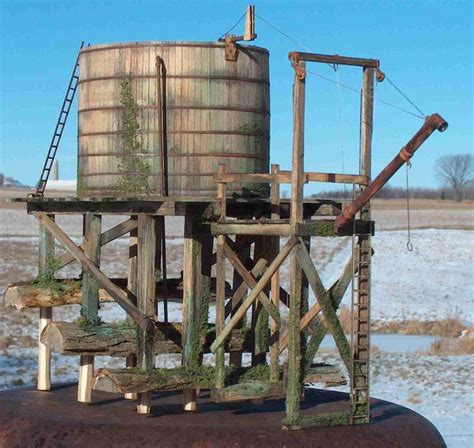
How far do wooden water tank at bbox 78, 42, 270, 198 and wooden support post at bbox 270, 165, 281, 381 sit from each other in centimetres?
58

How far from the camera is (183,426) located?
12.4m

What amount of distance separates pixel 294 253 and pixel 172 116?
2.70 meters

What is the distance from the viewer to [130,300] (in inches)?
573

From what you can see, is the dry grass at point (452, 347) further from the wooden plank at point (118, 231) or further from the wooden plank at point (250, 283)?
the wooden plank at point (250, 283)

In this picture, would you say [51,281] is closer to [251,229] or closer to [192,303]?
[192,303]

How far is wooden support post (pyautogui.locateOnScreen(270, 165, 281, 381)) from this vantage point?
13617mm

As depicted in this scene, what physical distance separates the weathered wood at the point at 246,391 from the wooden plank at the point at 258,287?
1.71ft

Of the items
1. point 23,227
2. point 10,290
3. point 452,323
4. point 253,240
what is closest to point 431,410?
point 253,240

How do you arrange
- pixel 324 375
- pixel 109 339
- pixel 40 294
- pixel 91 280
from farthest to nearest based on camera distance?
pixel 40 294, pixel 91 280, pixel 109 339, pixel 324 375

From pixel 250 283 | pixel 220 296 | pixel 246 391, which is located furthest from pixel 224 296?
pixel 246 391

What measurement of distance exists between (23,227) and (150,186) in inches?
2064

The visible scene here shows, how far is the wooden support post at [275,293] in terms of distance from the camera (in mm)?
13617

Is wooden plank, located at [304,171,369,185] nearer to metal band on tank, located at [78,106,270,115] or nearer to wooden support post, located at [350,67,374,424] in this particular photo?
wooden support post, located at [350,67,374,424]

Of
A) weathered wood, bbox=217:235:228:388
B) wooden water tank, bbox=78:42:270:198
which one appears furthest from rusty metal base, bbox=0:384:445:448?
wooden water tank, bbox=78:42:270:198
